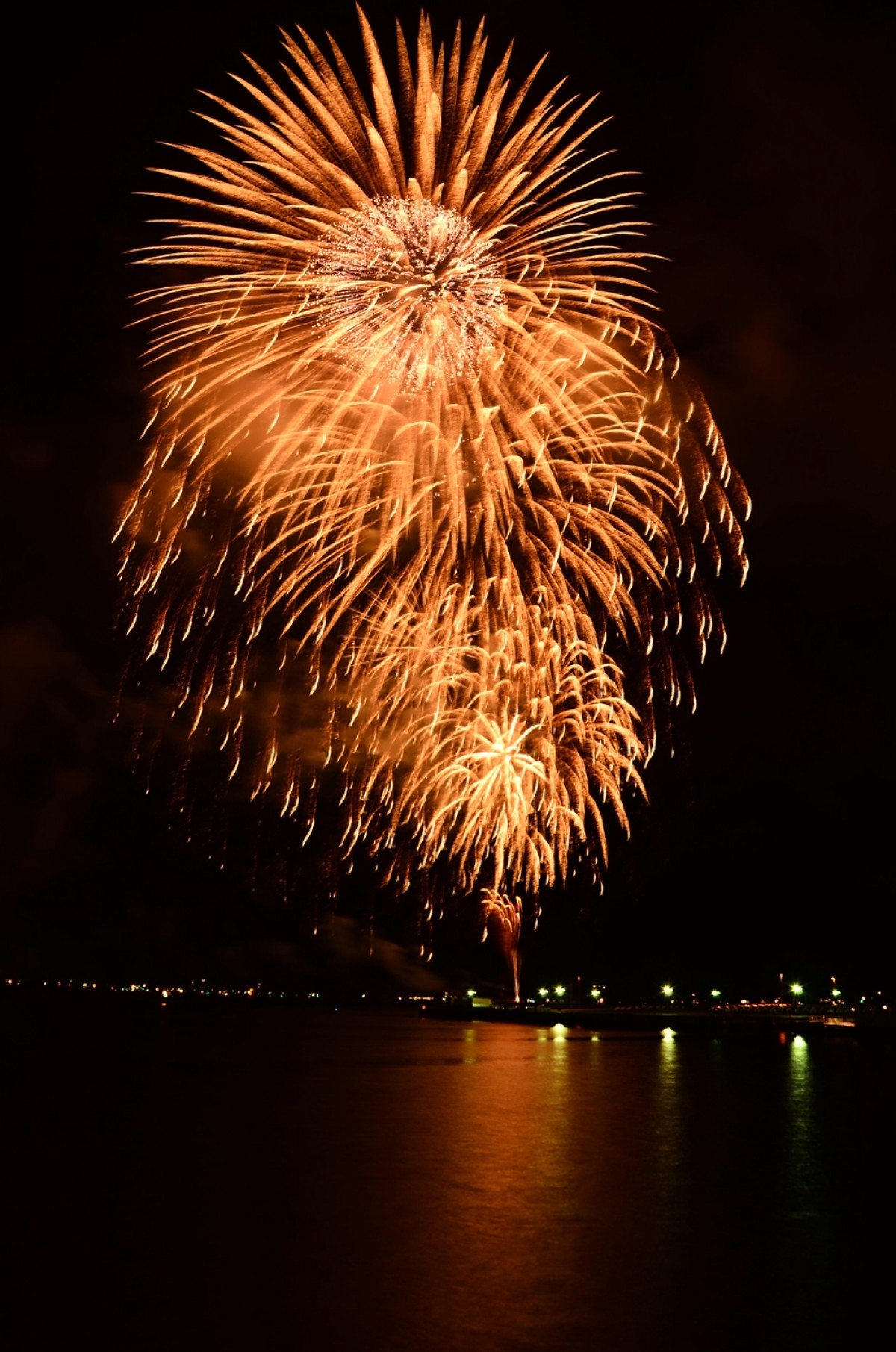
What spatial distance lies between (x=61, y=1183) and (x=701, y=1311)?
6.79 m

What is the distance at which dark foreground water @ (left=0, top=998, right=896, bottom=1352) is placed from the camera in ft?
23.8

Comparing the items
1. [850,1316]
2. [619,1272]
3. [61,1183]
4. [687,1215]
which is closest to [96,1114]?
[61,1183]

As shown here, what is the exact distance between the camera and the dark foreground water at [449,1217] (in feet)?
23.8

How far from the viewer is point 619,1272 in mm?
8469

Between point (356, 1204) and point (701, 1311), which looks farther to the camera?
point (356, 1204)

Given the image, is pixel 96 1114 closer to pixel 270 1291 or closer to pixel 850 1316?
pixel 270 1291

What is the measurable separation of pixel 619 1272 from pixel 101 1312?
10.8 ft

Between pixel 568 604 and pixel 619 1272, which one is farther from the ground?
pixel 568 604

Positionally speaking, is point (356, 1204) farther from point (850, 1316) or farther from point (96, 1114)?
point (96, 1114)

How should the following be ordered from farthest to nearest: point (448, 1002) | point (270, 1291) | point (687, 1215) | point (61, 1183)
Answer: point (448, 1002) < point (61, 1183) < point (687, 1215) < point (270, 1291)

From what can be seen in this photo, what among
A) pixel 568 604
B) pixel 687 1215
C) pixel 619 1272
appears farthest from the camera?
pixel 568 604

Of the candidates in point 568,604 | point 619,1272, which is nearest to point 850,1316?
point 619,1272

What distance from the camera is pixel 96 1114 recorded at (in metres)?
18.3

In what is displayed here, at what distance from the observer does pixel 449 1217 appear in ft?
34.1
